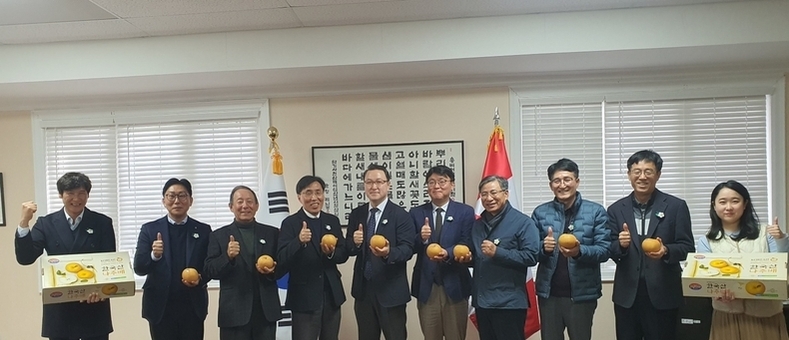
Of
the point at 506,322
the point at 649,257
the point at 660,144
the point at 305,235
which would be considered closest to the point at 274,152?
the point at 305,235

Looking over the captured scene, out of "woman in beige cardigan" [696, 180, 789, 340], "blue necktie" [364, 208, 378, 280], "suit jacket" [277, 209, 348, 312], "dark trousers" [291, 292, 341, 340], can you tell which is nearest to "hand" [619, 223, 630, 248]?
"woman in beige cardigan" [696, 180, 789, 340]

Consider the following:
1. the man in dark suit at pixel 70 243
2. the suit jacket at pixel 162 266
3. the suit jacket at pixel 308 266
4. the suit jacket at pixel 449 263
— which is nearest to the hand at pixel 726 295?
the suit jacket at pixel 449 263

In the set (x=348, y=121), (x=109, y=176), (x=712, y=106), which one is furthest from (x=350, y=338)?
(x=712, y=106)

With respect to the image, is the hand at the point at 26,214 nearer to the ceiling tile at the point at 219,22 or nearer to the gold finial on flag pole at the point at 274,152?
the ceiling tile at the point at 219,22

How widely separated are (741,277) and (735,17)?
170 centimetres

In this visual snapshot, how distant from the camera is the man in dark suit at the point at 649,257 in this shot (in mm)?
2664

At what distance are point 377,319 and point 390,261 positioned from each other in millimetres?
467

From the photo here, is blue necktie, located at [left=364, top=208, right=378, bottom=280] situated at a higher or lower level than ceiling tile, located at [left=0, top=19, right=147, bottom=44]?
lower

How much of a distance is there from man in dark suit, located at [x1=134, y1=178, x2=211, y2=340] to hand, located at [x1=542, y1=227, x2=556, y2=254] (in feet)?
6.40

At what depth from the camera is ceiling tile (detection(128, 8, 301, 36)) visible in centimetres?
325

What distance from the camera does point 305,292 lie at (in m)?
2.95

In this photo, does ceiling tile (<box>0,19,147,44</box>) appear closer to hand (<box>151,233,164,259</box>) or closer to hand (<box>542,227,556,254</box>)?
hand (<box>151,233,164,259</box>)

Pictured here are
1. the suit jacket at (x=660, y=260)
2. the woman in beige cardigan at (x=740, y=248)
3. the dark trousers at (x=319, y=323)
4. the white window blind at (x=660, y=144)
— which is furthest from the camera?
the white window blind at (x=660, y=144)

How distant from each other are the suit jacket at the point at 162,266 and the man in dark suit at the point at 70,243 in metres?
0.26
